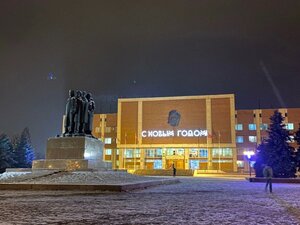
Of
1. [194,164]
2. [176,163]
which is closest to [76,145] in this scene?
[176,163]

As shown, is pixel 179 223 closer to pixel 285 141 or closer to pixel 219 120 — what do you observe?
pixel 285 141

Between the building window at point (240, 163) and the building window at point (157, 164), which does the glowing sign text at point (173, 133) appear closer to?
the building window at point (157, 164)

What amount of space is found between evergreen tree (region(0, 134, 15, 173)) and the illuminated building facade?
121 ft

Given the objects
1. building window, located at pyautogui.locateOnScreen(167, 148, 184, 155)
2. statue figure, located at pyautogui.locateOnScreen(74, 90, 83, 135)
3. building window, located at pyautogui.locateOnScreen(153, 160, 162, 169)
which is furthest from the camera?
building window, located at pyautogui.locateOnScreen(153, 160, 162, 169)

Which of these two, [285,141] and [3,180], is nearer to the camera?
[3,180]

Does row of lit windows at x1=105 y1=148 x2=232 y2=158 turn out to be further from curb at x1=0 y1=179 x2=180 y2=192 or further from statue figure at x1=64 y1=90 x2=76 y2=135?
curb at x1=0 y1=179 x2=180 y2=192

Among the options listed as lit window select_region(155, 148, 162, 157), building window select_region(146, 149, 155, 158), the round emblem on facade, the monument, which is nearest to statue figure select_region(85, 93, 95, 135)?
the monument

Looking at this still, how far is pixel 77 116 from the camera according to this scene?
22703mm

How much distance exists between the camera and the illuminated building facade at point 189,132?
72.8 meters

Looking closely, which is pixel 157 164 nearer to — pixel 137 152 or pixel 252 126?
pixel 137 152

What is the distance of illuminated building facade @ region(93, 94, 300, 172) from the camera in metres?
72.8

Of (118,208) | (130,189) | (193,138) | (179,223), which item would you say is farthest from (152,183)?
(193,138)

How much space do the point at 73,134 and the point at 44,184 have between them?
7.07 metres

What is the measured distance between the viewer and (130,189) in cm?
1525
